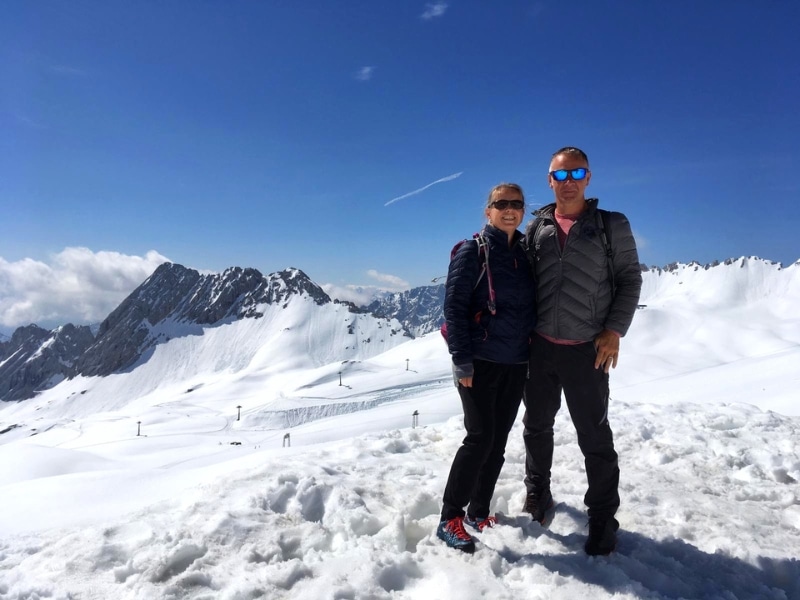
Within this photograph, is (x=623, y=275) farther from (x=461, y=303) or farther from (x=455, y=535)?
(x=455, y=535)

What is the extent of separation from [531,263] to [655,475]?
154 inches

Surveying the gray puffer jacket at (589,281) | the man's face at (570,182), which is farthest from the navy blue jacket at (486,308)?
the man's face at (570,182)

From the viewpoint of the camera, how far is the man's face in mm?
4805

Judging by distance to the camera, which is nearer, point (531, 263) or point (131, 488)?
point (531, 263)

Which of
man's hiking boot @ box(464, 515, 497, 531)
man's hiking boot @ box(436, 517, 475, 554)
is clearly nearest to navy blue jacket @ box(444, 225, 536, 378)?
man's hiking boot @ box(436, 517, 475, 554)

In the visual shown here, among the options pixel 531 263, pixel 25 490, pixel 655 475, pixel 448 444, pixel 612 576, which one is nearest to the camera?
pixel 612 576

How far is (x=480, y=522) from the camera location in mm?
5051

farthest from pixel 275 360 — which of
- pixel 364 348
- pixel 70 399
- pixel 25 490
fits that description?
pixel 25 490

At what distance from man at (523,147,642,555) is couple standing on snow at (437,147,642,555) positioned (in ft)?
0.03

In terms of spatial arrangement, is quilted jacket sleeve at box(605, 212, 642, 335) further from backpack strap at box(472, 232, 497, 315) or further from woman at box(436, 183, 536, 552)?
backpack strap at box(472, 232, 497, 315)

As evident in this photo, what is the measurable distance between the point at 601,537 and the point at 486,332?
229cm

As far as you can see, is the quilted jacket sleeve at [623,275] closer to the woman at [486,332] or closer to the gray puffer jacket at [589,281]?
the gray puffer jacket at [589,281]

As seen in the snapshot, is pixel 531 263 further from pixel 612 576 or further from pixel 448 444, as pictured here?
pixel 448 444

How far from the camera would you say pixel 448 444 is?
824cm
